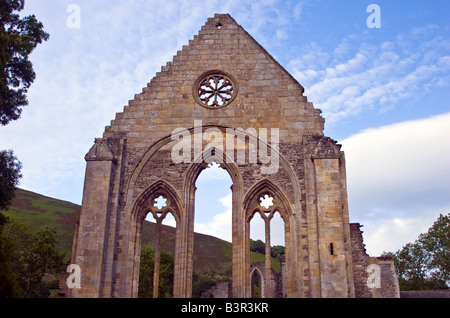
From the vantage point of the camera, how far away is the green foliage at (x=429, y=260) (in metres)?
37.5

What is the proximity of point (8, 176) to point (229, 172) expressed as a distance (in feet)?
23.8

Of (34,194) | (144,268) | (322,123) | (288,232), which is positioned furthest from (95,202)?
(34,194)

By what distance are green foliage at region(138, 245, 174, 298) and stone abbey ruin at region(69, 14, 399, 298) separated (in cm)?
2250

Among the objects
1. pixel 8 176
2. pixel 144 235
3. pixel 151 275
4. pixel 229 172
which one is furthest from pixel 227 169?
pixel 144 235

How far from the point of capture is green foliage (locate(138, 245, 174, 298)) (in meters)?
37.6

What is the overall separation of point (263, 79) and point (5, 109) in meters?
8.61

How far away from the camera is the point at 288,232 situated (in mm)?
15016

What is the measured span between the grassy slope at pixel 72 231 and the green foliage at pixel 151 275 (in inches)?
473

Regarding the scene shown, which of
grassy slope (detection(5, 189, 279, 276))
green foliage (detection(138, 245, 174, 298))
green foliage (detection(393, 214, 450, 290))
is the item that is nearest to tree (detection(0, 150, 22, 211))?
green foliage (detection(138, 245, 174, 298))

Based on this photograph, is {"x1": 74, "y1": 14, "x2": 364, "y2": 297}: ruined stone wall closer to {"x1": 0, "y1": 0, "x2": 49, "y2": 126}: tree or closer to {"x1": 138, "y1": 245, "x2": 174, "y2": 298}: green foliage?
{"x1": 0, "y1": 0, "x2": 49, "y2": 126}: tree

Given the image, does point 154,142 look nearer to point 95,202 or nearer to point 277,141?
point 95,202

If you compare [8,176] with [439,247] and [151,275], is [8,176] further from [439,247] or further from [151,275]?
[439,247]

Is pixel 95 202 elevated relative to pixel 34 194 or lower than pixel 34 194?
lower

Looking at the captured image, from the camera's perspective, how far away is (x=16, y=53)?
16250 mm
